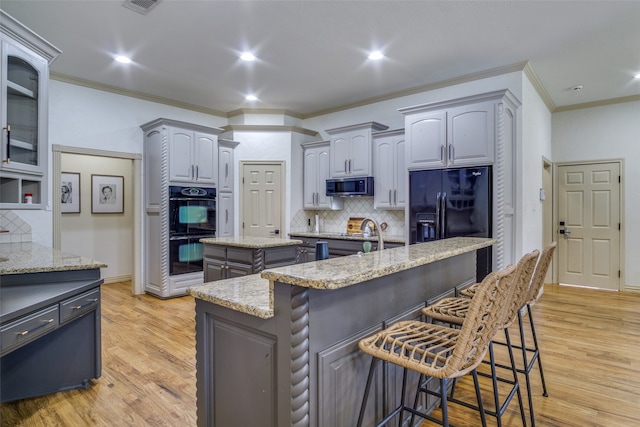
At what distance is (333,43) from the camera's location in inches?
144

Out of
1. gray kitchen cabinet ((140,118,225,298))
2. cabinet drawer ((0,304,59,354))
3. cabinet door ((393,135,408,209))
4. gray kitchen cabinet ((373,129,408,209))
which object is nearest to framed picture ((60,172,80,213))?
→ gray kitchen cabinet ((140,118,225,298))

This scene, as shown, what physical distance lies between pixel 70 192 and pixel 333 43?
4745 millimetres

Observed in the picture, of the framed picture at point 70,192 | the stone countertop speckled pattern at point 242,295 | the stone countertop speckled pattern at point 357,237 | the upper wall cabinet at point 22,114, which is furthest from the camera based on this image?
the framed picture at point 70,192

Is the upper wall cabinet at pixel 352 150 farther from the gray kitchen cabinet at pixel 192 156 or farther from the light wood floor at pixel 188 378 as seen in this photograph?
the light wood floor at pixel 188 378

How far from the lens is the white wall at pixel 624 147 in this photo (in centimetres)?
525

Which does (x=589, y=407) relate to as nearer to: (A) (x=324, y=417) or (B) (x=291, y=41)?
(A) (x=324, y=417)

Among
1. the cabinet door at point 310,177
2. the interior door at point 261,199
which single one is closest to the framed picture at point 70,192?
the interior door at point 261,199

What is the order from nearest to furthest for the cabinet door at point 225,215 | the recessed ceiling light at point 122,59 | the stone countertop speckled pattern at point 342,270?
1. the stone countertop speckled pattern at point 342,270
2. the recessed ceiling light at point 122,59
3. the cabinet door at point 225,215

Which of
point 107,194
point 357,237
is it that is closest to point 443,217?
point 357,237

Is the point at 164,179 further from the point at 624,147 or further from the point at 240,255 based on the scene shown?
the point at 624,147

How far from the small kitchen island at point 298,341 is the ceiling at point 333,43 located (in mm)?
2450

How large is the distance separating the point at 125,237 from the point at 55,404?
4324 mm

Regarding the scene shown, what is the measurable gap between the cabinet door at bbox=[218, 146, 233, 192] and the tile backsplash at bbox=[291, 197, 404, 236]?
1211 millimetres

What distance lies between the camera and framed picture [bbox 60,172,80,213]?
18.1ft
